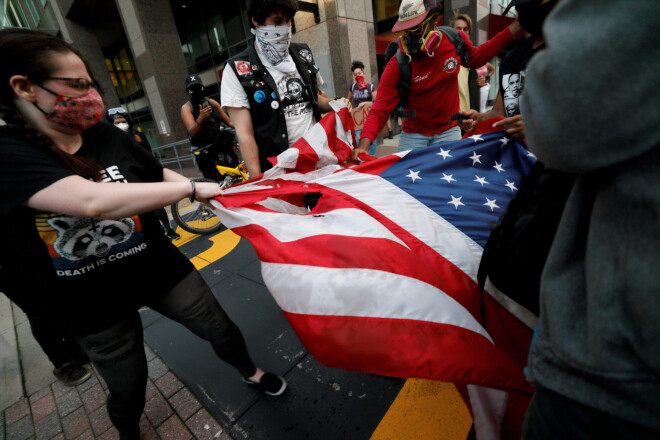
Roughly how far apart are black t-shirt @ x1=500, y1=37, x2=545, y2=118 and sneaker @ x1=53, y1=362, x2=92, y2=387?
385cm

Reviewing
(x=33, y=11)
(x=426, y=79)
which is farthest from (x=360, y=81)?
A: (x=33, y=11)

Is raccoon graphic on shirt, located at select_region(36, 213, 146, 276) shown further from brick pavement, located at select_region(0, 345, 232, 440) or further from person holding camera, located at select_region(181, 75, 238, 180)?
Result: person holding camera, located at select_region(181, 75, 238, 180)

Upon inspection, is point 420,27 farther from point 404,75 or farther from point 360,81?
point 360,81

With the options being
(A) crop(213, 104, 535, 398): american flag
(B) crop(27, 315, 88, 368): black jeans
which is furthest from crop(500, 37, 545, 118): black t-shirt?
(B) crop(27, 315, 88, 368): black jeans

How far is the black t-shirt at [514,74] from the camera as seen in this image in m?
2.13

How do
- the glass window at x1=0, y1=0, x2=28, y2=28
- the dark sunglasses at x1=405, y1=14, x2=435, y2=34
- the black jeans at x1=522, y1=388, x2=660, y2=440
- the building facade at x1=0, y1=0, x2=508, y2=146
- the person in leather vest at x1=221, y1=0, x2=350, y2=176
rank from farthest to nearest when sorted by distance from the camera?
the glass window at x1=0, y1=0, x2=28, y2=28
the building facade at x1=0, y1=0, x2=508, y2=146
the dark sunglasses at x1=405, y1=14, x2=435, y2=34
the person in leather vest at x1=221, y1=0, x2=350, y2=176
the black jeans at x1=522, y1=388, x2=660, y2=440

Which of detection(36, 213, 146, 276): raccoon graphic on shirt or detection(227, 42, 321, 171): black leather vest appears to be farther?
detection(227, 42, 321, 171): black leather vest

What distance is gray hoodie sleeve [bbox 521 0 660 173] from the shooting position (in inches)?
16.9

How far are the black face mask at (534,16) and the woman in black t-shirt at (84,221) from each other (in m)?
2.25

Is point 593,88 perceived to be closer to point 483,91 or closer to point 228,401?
point 228,401

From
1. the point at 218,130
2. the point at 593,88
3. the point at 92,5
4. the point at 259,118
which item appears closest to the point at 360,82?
the point at 218,130

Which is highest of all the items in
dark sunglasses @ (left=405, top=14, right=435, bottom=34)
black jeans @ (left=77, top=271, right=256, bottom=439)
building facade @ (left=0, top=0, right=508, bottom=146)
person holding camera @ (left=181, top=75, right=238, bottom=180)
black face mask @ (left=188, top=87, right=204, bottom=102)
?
building facade @ (left=0, top=0, right=508, bottom=146)

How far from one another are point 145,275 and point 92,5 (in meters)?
16.2

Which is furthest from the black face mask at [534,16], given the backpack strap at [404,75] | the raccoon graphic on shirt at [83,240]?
the raccoon graphic on shirt at [83,240]
